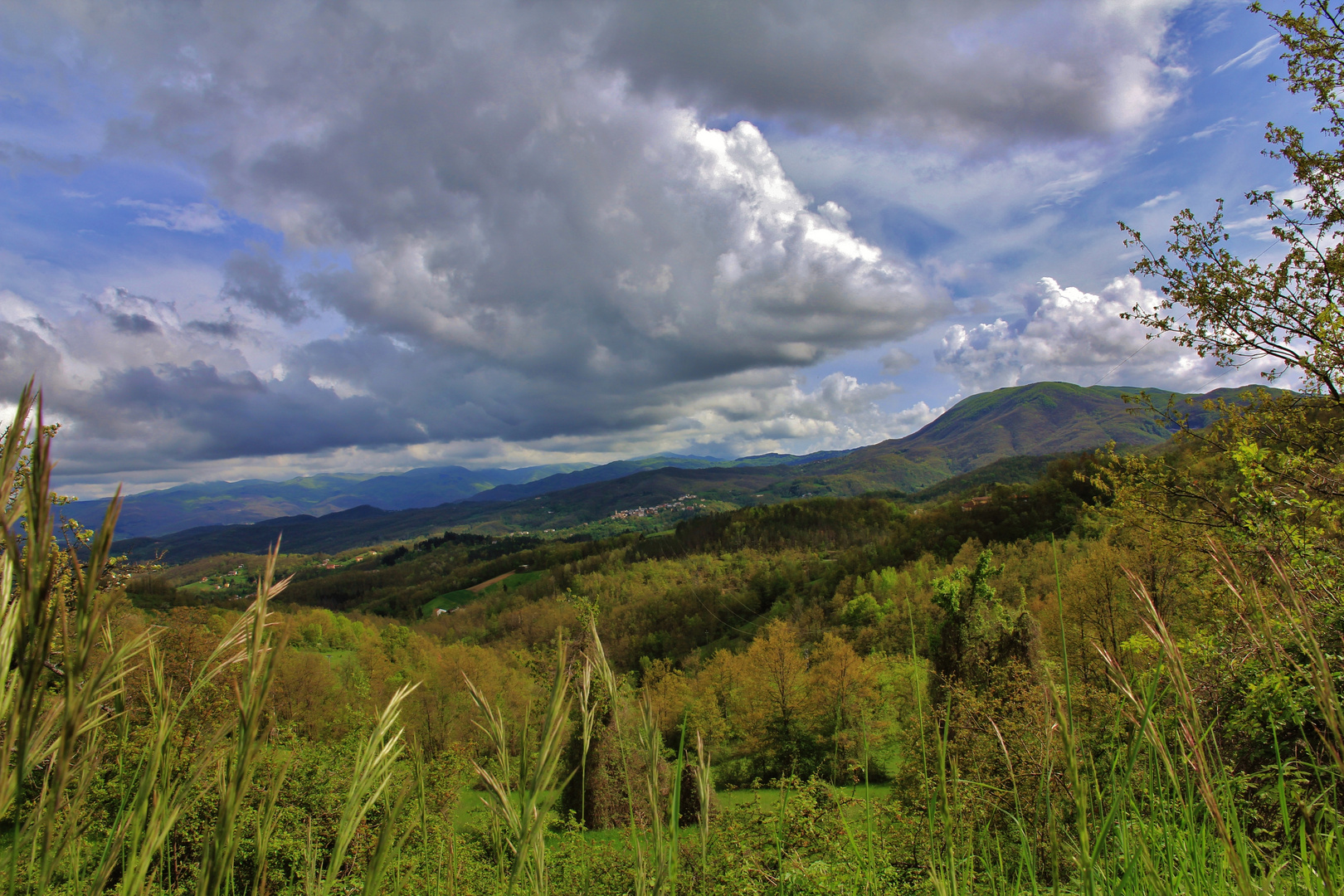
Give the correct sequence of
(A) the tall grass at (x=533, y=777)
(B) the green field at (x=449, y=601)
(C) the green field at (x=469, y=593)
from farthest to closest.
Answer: (C) the green field at (x=469, y=593) → (B) the green field at (x=449, y=601) → (A) the tall grass at (x=533, y=777)

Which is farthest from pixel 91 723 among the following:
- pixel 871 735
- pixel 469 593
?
pixel 469 593

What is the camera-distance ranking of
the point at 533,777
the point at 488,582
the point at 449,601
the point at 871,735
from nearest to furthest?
the point at 533,777 < the point at 871,735 < the point at 449,601 < the point at 488,582

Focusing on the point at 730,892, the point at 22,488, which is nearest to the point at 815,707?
the point at 730,892

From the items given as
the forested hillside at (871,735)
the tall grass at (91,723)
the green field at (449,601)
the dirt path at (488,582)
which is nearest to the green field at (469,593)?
the green field at (449,601)

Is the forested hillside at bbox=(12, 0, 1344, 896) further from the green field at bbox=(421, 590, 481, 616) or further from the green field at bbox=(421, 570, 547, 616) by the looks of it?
the green field at bbox=(421, 570, 547, 616)

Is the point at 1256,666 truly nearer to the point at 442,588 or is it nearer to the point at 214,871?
the point at 214,871

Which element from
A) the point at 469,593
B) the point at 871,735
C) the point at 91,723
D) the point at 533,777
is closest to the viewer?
the point at 533,777

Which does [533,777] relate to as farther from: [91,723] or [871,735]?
[871,735]

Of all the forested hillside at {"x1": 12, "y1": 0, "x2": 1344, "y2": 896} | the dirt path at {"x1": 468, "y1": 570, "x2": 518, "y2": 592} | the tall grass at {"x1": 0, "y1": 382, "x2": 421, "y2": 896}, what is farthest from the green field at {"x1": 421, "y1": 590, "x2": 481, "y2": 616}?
the tall grass at {"x1": 0, "y1": 382, "x2": 421, "y2": 896}

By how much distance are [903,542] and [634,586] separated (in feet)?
136

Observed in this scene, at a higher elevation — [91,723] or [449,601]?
[91,723]

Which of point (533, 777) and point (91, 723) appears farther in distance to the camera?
point (91, 723)

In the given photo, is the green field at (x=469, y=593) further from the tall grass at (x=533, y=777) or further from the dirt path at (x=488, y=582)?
the tall grass at (x=533, y=777)

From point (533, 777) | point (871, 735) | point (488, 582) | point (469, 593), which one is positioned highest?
point (533, 777)
